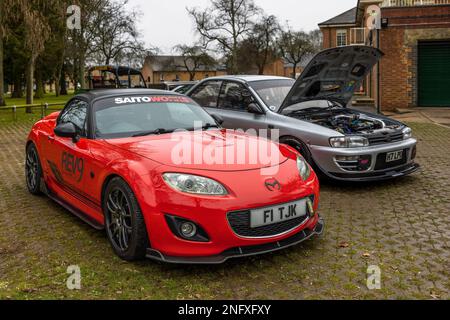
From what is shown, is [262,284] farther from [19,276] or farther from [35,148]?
[35,148]

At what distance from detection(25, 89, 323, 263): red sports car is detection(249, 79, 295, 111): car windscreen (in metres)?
2.45

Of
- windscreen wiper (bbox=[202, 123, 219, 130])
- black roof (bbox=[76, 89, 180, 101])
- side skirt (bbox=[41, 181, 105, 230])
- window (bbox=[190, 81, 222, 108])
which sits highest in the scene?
window (bbox=[190, 81, 222, 108])

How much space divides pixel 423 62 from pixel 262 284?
18.7 metres

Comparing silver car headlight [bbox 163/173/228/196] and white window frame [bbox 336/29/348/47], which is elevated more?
white window frame [bbox 336/29/348/47]

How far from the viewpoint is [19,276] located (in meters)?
3.85

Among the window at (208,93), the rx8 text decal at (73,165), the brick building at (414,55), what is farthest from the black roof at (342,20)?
the rx8 text decal at (73,165)

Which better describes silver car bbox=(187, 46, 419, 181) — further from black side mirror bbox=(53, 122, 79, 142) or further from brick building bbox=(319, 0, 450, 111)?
brick building bbox=(319, 0, 450, 111)

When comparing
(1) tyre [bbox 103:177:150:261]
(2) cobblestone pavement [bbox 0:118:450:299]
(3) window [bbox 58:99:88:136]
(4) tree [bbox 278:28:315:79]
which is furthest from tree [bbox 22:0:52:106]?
(4) tree [bbox 278:28:315:79]

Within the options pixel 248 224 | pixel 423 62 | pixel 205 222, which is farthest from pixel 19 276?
pixel 423 62

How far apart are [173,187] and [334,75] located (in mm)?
4624

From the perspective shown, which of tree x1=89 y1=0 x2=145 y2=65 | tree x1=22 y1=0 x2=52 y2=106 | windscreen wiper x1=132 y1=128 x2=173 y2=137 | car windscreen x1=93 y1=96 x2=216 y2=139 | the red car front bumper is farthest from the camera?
tree x1=89 y1=0 x2=145 y2=65

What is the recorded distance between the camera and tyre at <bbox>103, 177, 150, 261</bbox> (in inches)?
150

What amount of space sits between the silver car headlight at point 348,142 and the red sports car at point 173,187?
1803mm

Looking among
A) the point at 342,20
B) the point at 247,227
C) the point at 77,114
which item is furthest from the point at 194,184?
the point at 342,20
